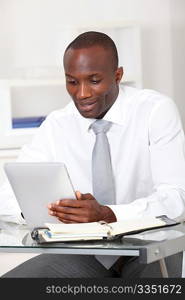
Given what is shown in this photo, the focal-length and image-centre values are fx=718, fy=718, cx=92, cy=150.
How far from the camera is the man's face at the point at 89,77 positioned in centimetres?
235

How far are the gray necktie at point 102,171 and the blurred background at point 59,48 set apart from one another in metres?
1.64

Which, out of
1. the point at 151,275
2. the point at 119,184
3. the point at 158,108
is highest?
the point at 158,108

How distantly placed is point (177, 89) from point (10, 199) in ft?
8.27

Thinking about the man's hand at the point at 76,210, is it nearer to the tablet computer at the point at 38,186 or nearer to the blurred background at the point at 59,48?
the tablet computer at the point at 38,186

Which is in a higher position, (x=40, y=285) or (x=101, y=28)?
(x=101, y=28)

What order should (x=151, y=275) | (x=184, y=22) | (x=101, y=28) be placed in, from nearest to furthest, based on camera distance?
1. (x=151, y=275)
2. (x=101, y=28)
3. (x=184, y=22)

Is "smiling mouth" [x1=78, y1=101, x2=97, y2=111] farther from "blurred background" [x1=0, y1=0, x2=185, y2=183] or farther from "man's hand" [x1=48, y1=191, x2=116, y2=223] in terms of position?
"blurred background" [x1=0, y1=0, x2=185, y2=183]

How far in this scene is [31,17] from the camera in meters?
4.38

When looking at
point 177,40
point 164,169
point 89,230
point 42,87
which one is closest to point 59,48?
point 42,87

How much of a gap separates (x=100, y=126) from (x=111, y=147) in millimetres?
92

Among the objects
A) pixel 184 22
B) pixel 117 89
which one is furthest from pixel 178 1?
pixel 117 89

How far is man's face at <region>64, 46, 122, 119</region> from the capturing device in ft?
7.70

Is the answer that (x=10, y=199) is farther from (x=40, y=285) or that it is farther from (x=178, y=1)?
(x=178, y=1)

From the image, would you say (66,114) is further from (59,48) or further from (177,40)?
(177,40)
